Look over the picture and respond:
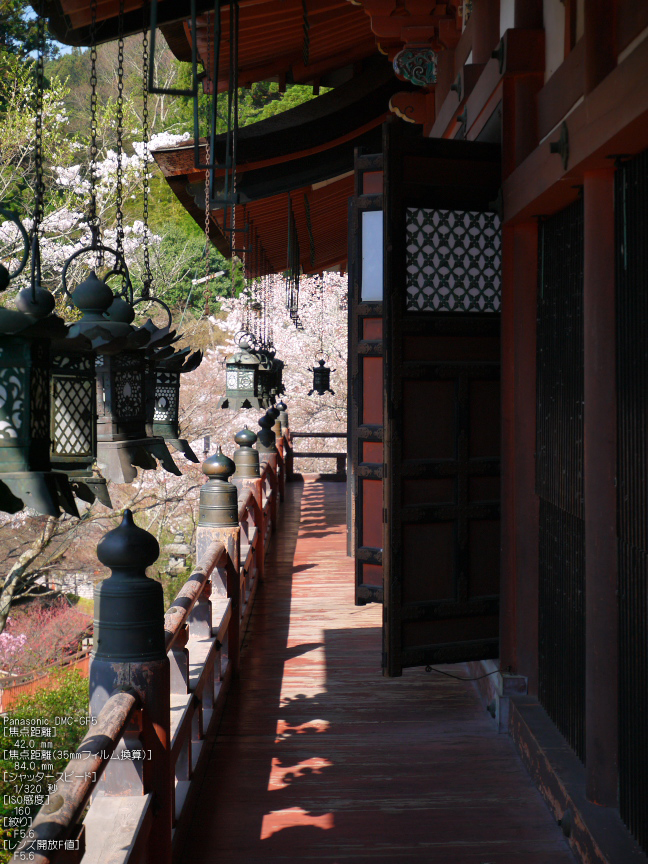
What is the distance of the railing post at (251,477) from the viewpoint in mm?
8062

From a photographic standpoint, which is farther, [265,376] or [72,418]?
[265,376]

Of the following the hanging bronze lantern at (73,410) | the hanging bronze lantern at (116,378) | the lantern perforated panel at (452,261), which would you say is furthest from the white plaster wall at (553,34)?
the hanging bronze lantern at (73,410)

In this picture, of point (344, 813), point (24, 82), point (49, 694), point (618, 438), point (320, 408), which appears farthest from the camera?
point (320, 408)

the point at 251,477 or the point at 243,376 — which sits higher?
the point at 243,376

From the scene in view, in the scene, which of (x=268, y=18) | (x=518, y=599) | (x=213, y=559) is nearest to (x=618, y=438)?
(x=518, y=599)

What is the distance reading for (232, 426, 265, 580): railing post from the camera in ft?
26.5

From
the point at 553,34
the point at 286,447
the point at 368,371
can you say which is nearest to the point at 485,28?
the point at 553,34

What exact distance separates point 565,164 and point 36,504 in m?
2.40

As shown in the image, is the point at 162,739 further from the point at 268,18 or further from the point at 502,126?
the point at 268,18

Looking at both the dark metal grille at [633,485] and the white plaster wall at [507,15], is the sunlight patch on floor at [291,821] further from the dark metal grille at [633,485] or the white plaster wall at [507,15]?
the white plaster wall at [507,15]

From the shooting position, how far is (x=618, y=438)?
3174 mm

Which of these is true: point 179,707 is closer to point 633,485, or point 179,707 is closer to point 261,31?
point 633,485

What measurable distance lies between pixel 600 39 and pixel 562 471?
1762 mm

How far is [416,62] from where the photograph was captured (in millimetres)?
6324
